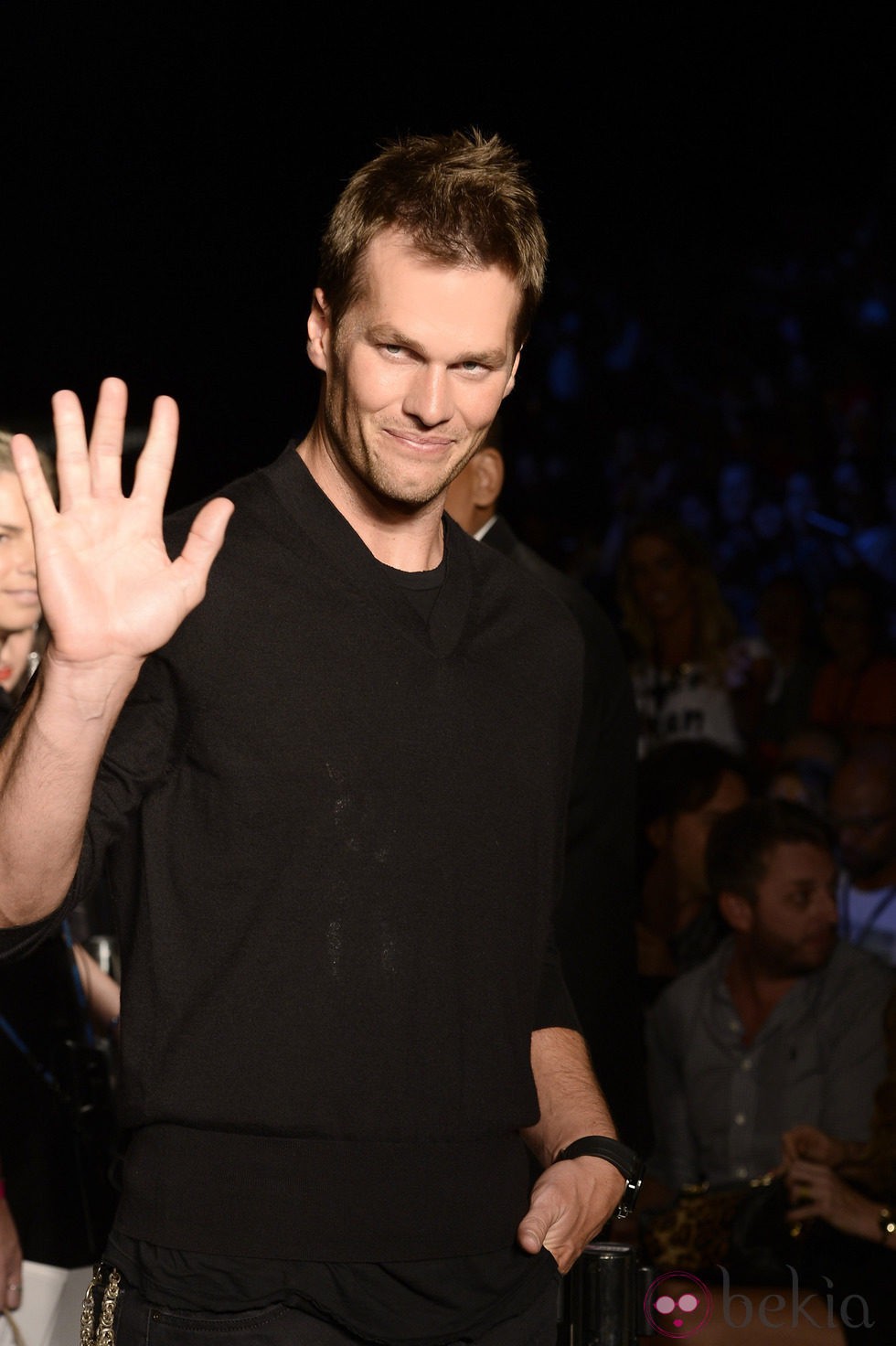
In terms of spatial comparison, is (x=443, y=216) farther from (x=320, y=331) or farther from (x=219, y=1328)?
(x=219, y=1328)

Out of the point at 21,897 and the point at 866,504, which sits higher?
the point at 866,504

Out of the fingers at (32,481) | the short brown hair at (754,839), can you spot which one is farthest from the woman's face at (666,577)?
the fingers at (32,481)

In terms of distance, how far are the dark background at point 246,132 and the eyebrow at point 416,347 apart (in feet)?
5.96

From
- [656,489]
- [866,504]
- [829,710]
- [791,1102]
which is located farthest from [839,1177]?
[656,489]

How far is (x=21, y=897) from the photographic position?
122cm

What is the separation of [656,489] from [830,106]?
1792mm

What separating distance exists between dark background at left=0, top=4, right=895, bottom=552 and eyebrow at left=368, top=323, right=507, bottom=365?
1.82 m

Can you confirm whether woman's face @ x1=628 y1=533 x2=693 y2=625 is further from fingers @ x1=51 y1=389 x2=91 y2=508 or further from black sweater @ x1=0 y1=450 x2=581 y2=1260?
fingers @ x1=51 y1=389 x2=91 y2=508

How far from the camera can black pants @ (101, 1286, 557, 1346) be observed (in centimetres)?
126

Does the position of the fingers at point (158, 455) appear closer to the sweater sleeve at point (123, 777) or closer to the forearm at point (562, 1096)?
the sweater sleeve at point (123, 777)

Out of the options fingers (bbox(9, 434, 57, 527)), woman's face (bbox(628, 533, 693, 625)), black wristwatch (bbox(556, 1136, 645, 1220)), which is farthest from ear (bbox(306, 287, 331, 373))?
woman's face (bbox(628, 533, 693, 625))

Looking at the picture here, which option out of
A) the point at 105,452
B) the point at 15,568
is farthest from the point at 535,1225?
the point at 15,568

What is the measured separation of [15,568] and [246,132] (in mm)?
1759

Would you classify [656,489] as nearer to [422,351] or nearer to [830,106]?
[830,106]
